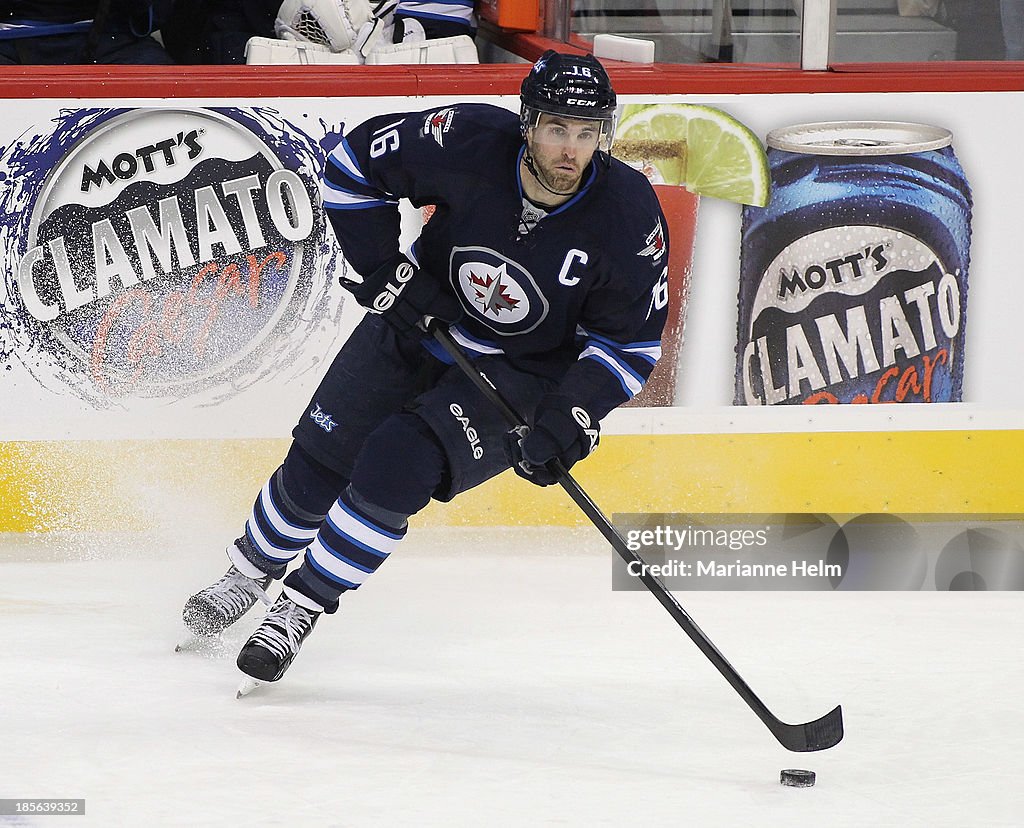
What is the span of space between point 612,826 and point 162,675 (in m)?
0.97

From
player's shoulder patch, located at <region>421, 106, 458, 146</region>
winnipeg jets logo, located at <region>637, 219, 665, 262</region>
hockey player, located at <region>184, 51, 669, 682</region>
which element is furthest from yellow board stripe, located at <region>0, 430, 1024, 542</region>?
player's shoulder patch, located at <region>421, 106, 458, 146</region>

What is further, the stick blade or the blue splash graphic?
the blue splash graphic

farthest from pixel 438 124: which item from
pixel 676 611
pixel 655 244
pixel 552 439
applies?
pixel 676 611

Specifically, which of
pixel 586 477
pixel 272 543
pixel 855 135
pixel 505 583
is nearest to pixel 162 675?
pixel 272 543

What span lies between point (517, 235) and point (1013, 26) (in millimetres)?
1728

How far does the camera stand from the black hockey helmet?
2.21m

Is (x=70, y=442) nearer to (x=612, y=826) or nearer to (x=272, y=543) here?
(x=272, y=543)

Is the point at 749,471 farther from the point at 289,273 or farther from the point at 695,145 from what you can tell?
the point at 289,273

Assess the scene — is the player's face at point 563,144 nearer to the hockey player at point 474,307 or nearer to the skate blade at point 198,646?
the hockey player at point 474,307

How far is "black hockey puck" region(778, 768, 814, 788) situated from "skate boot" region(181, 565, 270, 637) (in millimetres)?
1106

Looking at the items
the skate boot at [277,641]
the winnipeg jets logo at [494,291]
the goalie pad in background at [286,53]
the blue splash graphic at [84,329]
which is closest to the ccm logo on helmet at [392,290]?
the winnipeg jets logo at [494,291]

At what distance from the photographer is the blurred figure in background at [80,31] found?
12.6 ft

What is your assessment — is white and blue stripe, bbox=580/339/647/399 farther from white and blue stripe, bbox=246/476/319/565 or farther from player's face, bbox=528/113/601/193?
white and blue stripe, bbox=246/476/319/565

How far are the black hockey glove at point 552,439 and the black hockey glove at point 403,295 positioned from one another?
27 centimetres
